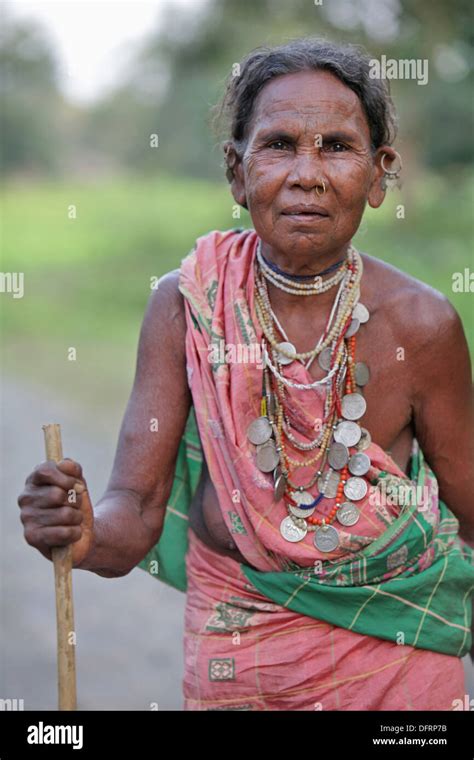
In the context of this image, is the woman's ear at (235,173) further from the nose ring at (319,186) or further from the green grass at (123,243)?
the green grass at (123,243)

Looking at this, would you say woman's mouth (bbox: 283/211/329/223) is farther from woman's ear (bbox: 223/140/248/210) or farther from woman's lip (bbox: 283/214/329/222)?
woman's ear (bbox: 223/140/248/210)

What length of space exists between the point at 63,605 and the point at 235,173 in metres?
1.29

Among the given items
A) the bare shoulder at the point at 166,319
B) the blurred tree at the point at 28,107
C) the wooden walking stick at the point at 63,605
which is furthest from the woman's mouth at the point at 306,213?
the blurred tree at the point at 28,107

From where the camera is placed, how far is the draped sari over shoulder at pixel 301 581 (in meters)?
3.04

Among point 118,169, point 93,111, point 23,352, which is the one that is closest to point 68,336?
point 23,352

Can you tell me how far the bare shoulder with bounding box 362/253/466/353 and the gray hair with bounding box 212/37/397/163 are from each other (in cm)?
37

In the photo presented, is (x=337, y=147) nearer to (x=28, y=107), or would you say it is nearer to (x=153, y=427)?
(x=153, y=427)

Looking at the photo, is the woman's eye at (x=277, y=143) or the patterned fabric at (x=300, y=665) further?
the patterned fabric at (x=300, y=665)

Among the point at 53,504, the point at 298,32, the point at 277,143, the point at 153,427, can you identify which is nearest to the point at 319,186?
the point at 277,143

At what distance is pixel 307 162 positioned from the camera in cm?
288

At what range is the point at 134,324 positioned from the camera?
14352 mm

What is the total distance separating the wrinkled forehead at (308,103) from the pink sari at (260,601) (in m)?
0.45
